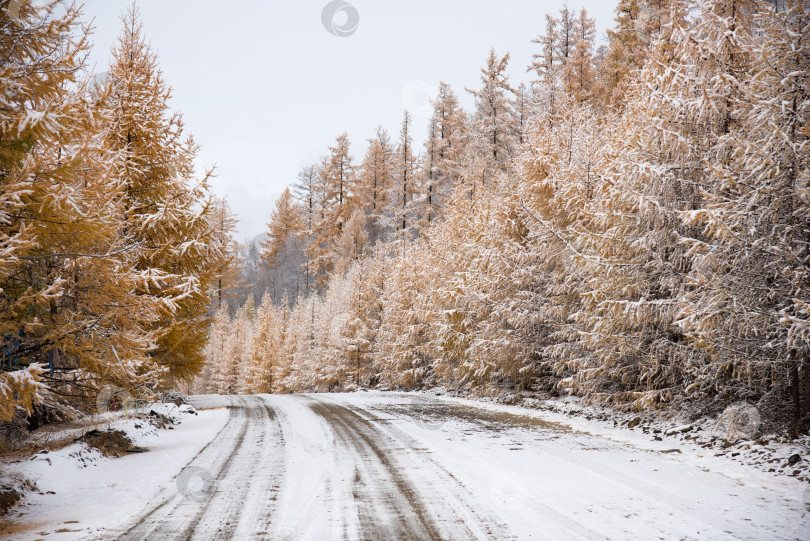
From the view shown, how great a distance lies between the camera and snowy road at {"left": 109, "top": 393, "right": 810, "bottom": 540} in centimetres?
506

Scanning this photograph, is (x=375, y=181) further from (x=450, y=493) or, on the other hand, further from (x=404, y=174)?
(x=450, y=493)

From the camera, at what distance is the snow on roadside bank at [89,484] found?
220 inches

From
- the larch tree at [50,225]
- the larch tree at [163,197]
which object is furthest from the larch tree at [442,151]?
the larch tree at [50,225]

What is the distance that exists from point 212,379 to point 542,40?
49458mm

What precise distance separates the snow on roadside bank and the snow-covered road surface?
6cm

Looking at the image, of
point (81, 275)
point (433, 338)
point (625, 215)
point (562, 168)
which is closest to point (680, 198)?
point (625, 215)

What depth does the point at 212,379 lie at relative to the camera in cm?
5491

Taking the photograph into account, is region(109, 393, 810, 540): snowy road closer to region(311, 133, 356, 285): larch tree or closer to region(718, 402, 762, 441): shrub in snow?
region(718, 402, 762, 441): shrub in snow

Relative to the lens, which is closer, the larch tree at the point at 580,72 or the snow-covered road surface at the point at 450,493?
the snow-covered road surface at the point at 450,493

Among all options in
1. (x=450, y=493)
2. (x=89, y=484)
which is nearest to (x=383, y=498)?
(x=450, y=493)

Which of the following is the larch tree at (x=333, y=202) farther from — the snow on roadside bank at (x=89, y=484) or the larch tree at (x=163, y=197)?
the snow on roadside bank at (x=89, y=484)

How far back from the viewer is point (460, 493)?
631 centimetres

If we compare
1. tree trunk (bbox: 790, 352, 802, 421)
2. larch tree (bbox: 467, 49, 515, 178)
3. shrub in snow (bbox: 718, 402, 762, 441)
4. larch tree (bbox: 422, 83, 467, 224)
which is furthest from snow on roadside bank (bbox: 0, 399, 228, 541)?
larch tree (bbox: 422, 83, 467, 224)

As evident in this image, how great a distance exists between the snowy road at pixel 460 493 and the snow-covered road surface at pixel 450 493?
24 millimetres
